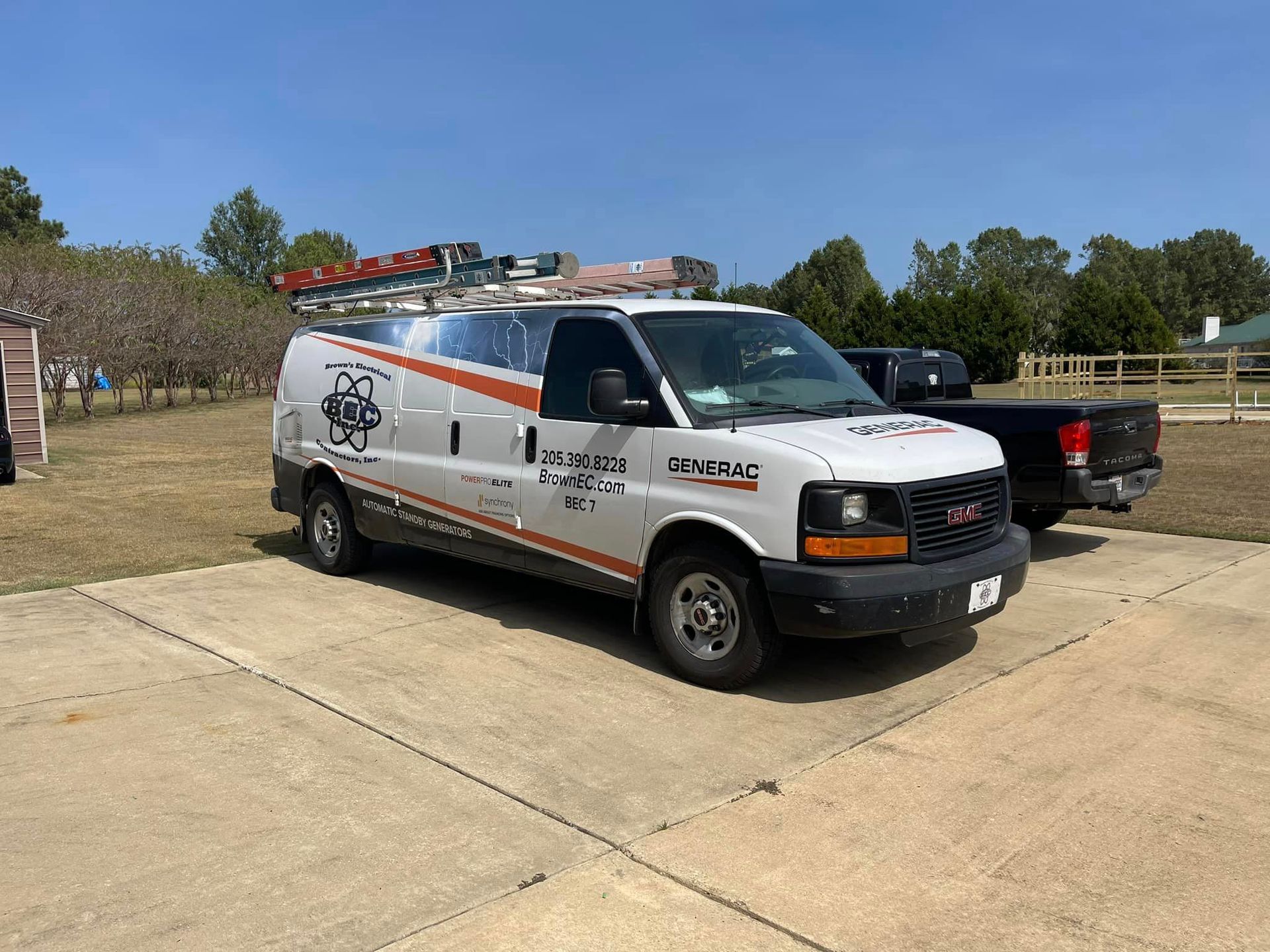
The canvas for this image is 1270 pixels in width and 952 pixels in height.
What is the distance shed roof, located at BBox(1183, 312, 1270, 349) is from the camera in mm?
71688

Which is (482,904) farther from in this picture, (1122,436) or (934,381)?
(934,381)

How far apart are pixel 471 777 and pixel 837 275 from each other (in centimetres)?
8250

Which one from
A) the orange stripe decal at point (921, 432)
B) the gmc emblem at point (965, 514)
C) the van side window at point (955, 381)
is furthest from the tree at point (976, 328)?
the gmc emblem at point (965, 514)

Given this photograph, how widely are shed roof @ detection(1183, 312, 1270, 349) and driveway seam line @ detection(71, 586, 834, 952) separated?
256 ft

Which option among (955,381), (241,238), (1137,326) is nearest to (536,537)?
(955,381)

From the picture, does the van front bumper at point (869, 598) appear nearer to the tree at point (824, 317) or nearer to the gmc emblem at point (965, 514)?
the gmc emblem at point (965, 514)

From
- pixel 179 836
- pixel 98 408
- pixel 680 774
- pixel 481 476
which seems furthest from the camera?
pixel 98 408

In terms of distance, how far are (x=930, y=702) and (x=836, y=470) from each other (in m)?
1.35

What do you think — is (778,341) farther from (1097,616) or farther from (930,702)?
(1097,616)

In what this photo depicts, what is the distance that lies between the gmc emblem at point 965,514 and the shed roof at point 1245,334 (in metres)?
75.8

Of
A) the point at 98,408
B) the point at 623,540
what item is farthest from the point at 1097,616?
the point at 98,408

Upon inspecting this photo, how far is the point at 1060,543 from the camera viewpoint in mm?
9492

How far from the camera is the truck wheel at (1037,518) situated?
9.69m

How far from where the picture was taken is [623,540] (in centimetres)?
566
